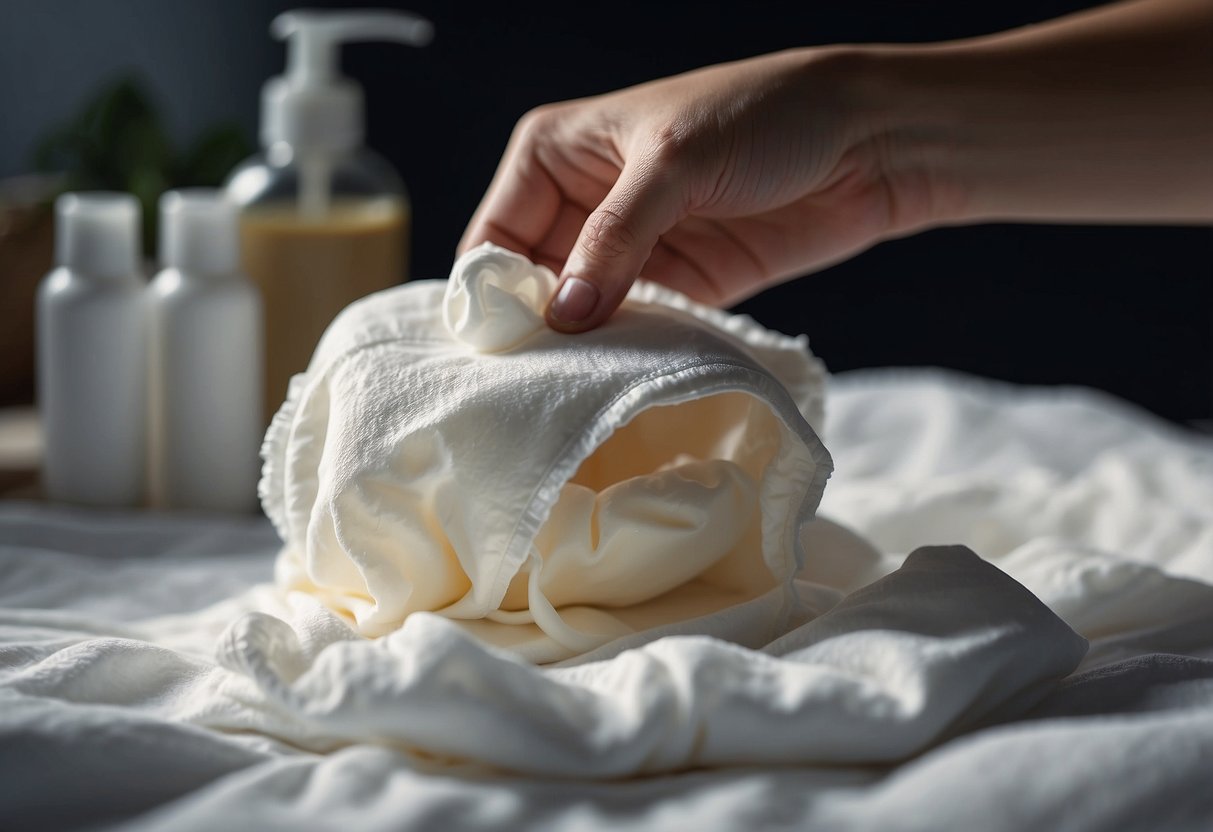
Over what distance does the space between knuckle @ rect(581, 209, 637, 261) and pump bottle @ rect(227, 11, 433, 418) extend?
1.27ft

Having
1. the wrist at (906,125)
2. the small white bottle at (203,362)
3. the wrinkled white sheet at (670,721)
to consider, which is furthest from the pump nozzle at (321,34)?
the wrinkled white sheet at (670,721)

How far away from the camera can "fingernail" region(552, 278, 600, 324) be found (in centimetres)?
50

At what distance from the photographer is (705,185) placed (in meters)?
0.56

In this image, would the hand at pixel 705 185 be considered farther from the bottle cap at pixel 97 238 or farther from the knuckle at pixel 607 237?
the bottle cap at pixel 97 238

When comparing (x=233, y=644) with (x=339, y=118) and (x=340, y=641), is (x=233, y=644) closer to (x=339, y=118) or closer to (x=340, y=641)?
(x=340, y=641)

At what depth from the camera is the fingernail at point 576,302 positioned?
1.63 feet

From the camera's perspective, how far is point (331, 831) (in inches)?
12.8

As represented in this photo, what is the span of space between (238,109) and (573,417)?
3.86 feet

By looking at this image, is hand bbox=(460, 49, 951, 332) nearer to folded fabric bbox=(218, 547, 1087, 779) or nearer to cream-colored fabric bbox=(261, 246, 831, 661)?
cream-colored fabric bbox=(261, 246, 831, 661)

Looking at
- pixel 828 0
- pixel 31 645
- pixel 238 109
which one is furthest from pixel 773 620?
pixel 238 109

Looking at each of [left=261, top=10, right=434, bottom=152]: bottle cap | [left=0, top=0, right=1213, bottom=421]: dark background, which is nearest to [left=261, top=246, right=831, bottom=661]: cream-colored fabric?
[left=261, top=10, right=434, bottom=152]: bottle cap

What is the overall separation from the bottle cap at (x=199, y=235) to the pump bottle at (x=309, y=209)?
7 cm

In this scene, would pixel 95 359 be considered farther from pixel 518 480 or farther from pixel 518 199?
pixel 518 480

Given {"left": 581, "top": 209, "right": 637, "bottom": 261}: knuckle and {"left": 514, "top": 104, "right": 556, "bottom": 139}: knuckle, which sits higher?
{"left": 514, "top": 104, "right": 556, "bottom": 139}: knuckle
